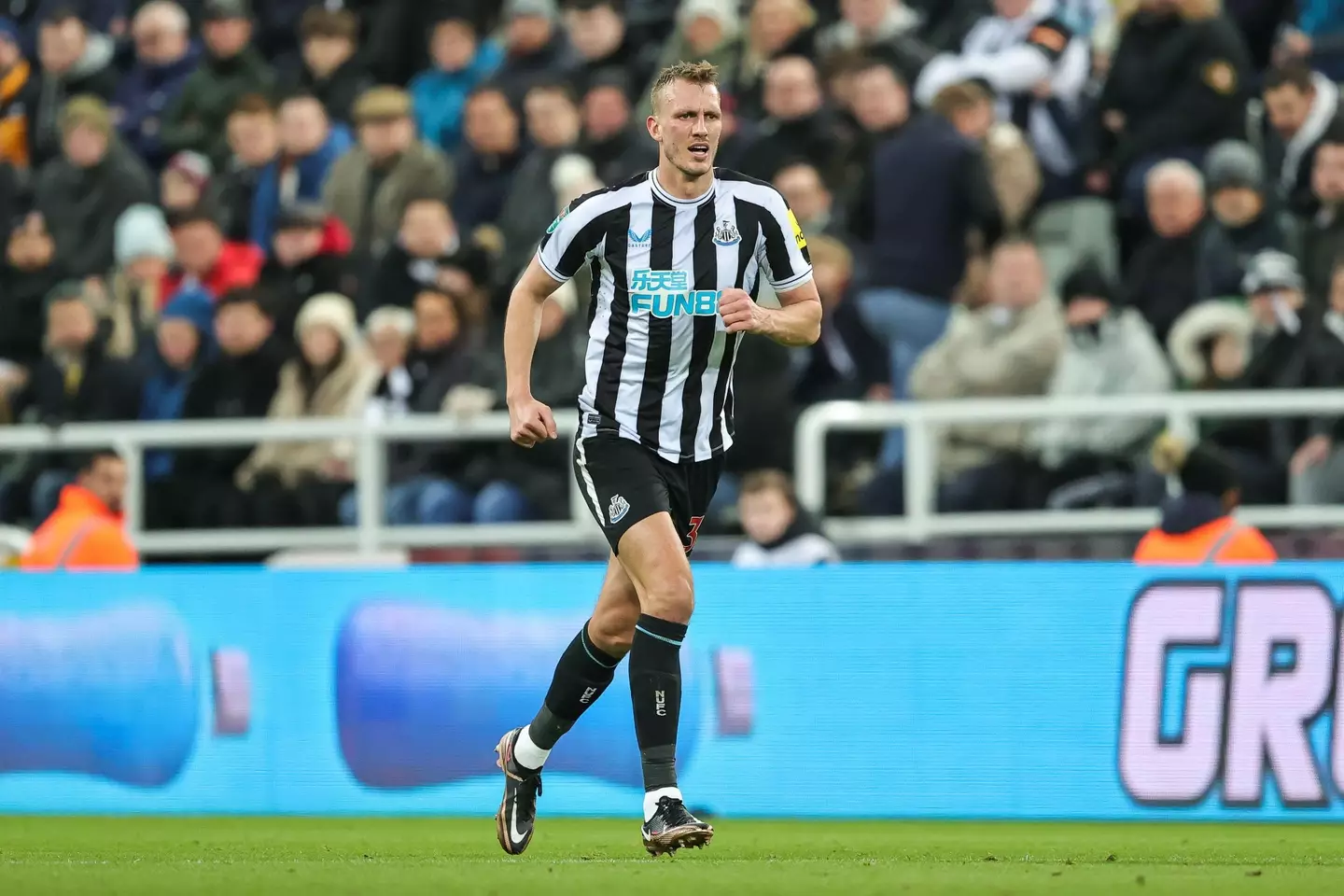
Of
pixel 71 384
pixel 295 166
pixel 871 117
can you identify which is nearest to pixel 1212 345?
pixel 871 117

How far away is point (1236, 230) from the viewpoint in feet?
37.8

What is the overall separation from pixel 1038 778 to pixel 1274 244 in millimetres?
3257

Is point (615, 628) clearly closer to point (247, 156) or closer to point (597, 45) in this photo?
point (597, 45)

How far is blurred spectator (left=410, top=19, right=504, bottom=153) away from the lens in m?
15.5

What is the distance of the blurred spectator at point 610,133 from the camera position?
13586mm

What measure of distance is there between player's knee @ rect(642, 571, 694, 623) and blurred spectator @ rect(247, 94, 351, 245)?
27.7 feet

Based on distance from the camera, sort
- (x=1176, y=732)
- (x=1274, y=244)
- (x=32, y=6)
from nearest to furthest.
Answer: (x=1176, y=732) → (x=1274, y=244) → (x=32, y=6)

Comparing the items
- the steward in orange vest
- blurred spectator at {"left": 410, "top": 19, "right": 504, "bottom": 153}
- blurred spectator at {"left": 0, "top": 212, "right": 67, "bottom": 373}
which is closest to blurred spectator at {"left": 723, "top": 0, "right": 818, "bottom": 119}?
blurred spectator at {"left": 410, "top": 19, "right": 504, "bottom": 153}

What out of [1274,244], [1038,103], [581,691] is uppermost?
[1038,103]

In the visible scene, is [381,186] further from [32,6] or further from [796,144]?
[32,6]

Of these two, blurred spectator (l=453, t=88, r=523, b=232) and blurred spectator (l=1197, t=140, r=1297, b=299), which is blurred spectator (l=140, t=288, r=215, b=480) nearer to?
blurred spectator (l=453, t=88, r=523, b=232)

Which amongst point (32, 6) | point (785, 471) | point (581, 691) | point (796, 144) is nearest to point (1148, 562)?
point (785, 471)

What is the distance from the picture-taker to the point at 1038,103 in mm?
12680

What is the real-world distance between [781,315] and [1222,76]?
588 centimetres
